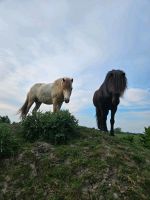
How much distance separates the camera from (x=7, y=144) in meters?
11.9

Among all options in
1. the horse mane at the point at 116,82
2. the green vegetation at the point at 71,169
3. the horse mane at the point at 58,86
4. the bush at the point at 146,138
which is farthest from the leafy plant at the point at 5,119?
the bush at the point at 146,138

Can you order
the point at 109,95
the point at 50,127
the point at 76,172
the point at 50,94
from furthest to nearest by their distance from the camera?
the point at 50,94, the point at 109,95, the point at 50,127, the point at 76,172

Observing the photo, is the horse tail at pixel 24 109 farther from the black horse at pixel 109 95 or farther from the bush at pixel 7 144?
the bush at pixel 7 144

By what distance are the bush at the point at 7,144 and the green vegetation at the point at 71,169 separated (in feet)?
0.37

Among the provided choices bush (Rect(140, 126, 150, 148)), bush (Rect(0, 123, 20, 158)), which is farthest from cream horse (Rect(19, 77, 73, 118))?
bush (Rect(140, 126, 150, 148))

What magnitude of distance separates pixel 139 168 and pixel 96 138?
2.30 m

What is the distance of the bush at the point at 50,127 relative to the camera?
42.0 ft

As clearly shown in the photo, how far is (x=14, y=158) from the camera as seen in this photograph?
11828 mm

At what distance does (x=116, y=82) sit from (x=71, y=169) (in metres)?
4.55

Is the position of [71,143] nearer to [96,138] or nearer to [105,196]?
[96,138]

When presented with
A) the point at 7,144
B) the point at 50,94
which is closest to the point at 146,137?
the point at 50,94

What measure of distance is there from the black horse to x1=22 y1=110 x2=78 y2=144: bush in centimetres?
202

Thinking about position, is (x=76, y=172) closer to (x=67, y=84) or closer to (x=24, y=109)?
(x=67, y=84)

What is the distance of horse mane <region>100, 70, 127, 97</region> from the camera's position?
561 inches
